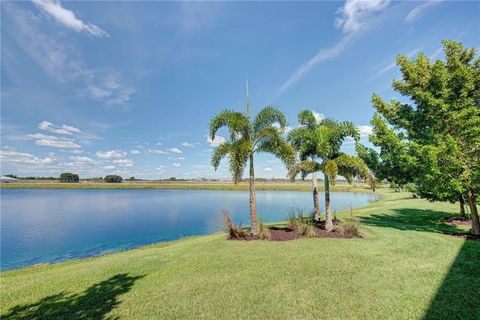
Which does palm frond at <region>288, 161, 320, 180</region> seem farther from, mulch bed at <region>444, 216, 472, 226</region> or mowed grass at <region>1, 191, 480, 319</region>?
mulch bed at <region>444, 216, 472, 226</region>

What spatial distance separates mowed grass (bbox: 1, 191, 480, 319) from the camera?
4688 millimetres

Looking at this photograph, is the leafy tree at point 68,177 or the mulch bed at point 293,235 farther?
the leafy tree at point 68,177

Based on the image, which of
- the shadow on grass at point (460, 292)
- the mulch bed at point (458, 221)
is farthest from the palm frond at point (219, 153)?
the mulch bed at point (458, 221)

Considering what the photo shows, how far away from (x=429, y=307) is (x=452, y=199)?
1071 centimetres

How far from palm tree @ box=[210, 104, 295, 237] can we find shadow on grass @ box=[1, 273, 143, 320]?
698 cm

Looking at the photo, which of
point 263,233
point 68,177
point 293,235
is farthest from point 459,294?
point 68,177

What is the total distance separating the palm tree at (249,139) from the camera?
11.8 meters

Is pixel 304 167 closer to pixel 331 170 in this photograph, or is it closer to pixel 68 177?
pixel 331 170

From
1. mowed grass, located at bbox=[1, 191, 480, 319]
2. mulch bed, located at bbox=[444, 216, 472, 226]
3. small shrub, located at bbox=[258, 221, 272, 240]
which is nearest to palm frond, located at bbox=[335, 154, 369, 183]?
mowed grass, located at bbox=[1, 191, 480, 319]

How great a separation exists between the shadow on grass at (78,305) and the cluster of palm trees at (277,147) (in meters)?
6.80

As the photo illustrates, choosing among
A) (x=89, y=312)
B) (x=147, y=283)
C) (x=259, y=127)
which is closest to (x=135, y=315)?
(x=89, y=312)

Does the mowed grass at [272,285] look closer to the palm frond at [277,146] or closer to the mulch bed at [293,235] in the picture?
the mulch bed at [293,235]

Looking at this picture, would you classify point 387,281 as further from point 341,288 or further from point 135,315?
point 135,315

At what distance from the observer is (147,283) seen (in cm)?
633
